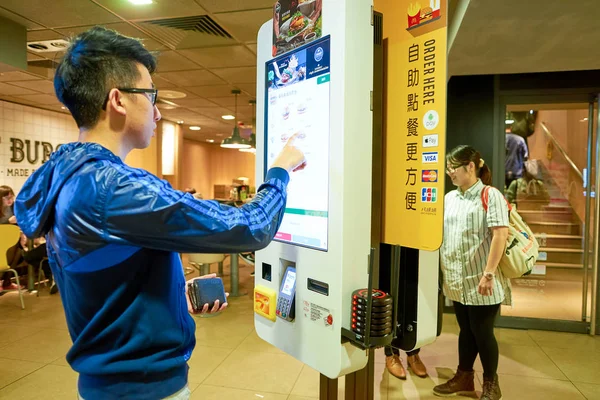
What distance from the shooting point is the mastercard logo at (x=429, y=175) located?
3.28 ft

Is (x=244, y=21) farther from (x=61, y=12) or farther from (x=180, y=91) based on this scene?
(x=180, y=91)

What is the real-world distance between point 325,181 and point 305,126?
7.5 inches

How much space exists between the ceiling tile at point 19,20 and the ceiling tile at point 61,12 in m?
0.08

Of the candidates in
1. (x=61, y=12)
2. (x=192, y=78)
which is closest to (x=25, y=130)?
(x=192, y=78)

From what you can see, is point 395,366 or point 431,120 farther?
point 395,366

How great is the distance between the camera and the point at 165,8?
3141 millimetres

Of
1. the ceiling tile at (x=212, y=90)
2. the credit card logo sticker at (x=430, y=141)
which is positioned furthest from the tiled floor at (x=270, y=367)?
the ceiling tile at (x=212, y=90)

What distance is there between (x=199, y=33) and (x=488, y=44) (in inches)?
96.7

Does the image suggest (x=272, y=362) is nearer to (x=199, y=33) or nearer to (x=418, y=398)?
(x=418, y=398)

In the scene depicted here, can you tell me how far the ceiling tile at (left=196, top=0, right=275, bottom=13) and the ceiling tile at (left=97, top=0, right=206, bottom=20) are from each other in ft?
0.28

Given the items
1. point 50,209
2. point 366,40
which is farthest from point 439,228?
point 50,209

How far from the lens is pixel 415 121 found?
1.04 meters

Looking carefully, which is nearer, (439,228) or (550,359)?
(439,228)

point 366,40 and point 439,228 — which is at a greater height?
point 366,40
